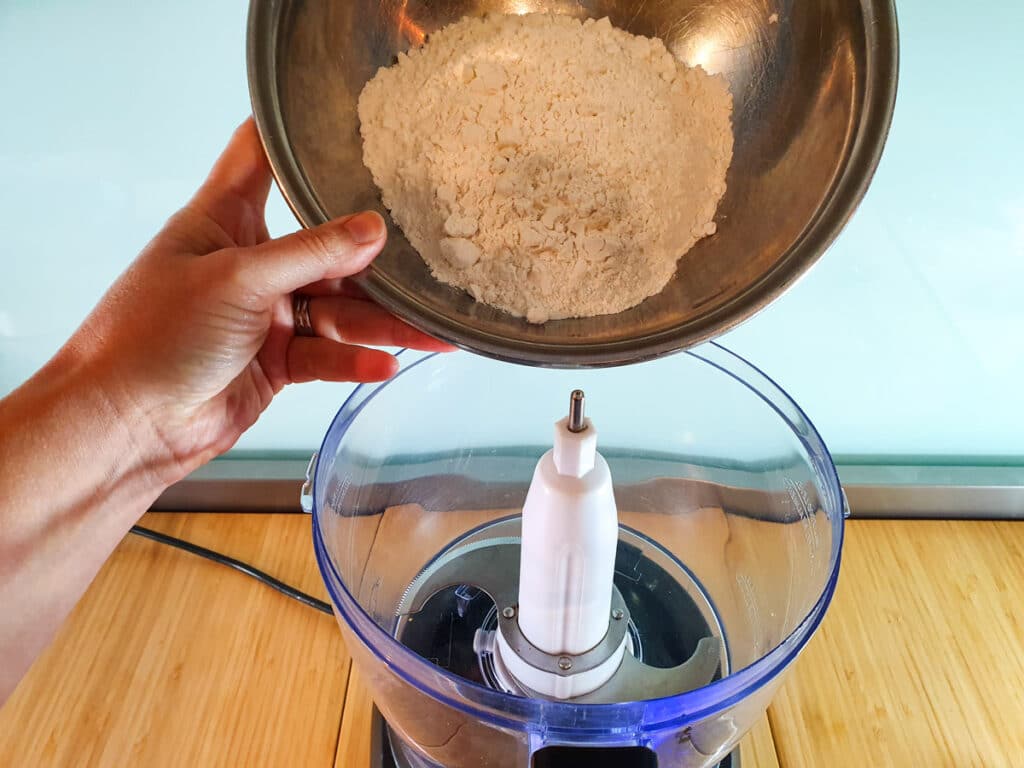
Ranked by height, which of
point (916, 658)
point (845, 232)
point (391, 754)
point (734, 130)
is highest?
point (845, 232)

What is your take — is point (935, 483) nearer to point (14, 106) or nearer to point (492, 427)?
point (492, 427)

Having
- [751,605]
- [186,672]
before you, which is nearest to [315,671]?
[186,672]

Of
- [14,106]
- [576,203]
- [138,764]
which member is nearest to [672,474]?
[576,203]

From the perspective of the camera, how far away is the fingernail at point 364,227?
1.20 ft

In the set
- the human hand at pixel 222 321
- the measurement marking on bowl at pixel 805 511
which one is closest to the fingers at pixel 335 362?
the human hand at pixel 222 321

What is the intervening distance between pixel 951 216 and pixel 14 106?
732mm

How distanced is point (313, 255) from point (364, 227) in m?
0.04

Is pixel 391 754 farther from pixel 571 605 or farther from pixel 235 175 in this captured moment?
pixel 235 175

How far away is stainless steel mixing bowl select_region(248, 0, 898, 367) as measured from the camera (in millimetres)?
357

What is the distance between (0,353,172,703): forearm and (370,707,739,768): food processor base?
23 cm

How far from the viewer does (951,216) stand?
0.63 metres

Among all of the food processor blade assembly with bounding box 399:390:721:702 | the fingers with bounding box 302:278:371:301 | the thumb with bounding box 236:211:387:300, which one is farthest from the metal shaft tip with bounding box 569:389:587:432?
the fingers with bounding box 302:278:371:301

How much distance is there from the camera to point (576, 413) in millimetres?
478

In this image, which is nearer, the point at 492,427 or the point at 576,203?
the point at 576,203
